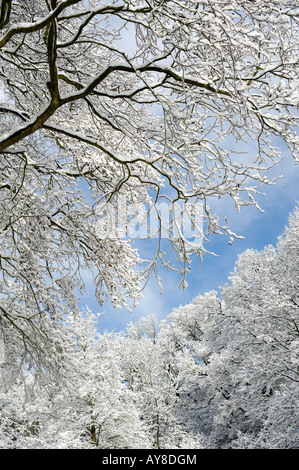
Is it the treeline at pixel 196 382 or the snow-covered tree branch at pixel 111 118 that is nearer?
the snow-covered tree branch at pixel 111 118

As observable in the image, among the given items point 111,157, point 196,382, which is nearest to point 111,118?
point 111,157

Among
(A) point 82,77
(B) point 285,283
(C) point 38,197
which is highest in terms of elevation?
(B) point 285,283

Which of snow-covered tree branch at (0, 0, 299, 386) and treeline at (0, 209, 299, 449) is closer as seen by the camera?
snow-covered tree branch at (0, 0, 299, 386)

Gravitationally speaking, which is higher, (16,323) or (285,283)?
(285,283)

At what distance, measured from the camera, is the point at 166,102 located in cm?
451

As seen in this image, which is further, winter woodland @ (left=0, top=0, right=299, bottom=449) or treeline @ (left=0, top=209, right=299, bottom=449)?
treeline @ (left=0, top=209, right=299, bottom=449)

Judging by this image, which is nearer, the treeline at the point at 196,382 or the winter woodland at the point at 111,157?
the winter woodland at the point at 111,157

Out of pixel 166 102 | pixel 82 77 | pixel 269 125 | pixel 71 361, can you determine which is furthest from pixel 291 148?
pixel 71 361

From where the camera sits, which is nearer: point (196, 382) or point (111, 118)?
point (111, 118)

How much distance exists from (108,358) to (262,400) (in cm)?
578

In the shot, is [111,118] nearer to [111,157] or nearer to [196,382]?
[111,157]

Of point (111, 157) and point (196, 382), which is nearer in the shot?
point (111, 157)

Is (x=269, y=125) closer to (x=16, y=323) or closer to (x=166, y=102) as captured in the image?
(x=166, y=102)
